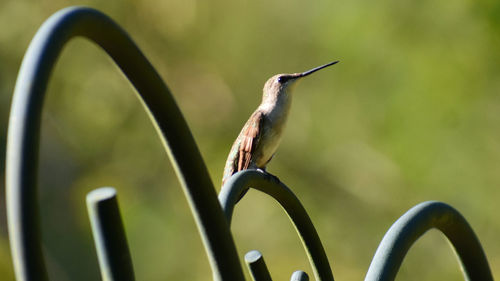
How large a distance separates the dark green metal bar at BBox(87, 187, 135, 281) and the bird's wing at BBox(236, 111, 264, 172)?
2.72m

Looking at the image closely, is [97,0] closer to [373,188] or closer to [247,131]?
[373,188]

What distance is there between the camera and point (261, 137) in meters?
4.21

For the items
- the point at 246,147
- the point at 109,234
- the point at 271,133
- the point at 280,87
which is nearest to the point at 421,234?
the point at 109,234

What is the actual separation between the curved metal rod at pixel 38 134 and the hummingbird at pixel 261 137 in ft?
8.47

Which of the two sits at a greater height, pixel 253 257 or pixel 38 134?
pixel 38 134

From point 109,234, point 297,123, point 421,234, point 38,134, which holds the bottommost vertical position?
point 421,234

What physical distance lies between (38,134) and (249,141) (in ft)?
10.0

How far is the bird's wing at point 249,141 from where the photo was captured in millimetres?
4074

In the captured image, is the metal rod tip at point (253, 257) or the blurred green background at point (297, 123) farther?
the blurred green background at point (297, 123)

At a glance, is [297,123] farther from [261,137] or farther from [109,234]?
[109,234]

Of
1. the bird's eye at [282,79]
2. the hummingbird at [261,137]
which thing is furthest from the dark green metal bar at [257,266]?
the bird's eye at [282,79]

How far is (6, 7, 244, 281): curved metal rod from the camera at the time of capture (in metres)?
1.00

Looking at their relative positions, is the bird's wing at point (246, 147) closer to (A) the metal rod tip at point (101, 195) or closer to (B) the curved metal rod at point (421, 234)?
(B) the curved metal rod at point (421, 234)

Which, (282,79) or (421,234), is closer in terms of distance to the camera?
(421,234)
